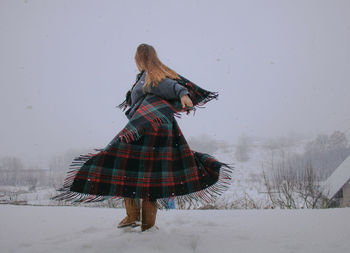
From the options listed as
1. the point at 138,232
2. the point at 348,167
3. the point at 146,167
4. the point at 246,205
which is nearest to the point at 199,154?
the point at 146,167

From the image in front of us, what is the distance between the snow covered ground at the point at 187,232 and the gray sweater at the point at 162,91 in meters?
1.00

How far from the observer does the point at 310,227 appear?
6.33 feet

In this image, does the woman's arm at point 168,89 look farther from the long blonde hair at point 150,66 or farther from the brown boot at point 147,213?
the brown boot at point 147,213

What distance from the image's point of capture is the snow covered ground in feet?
4.95

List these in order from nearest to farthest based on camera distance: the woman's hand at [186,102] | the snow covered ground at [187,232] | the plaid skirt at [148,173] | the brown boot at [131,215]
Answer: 1. the snow covered ground at [187,232]
2. the plaid skirt at [148,173]
3. the woman's hand at [186,102]
4. the brown boot at [131,215]

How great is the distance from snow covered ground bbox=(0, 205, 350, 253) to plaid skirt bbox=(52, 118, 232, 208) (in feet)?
0.95

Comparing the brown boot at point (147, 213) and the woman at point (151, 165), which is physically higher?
the woman at point (151, 165)

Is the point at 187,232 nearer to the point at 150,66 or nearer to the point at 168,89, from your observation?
the point at 168,89

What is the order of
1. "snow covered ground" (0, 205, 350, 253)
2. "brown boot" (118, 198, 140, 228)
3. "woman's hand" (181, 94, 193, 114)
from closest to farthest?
"snow covered ground" (0, 205, 350, 253) < "woman's hand" (181, 94, 193, 114) < "brown boot" (118, 198, 140, 228)

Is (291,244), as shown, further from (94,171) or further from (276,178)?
(276,178)

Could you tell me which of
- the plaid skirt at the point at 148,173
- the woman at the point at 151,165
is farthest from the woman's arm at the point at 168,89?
the plaid skirt at the point at 148,173

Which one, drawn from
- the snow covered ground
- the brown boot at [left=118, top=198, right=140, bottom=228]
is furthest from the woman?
the snow covered ground

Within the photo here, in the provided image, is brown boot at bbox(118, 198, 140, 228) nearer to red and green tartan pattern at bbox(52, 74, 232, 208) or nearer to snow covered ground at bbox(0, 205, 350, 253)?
snow covered ground at bbox(0, 205, 350, 253)

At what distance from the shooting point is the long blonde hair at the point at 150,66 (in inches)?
77.5
